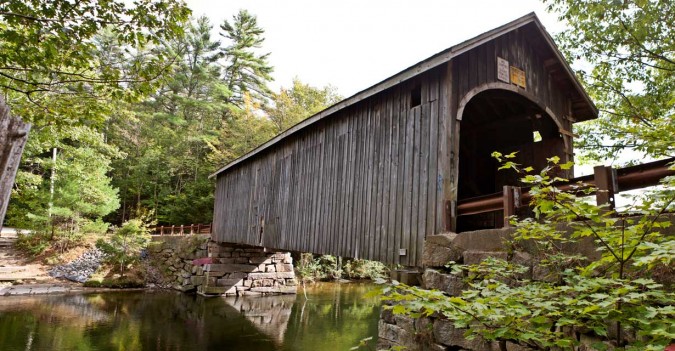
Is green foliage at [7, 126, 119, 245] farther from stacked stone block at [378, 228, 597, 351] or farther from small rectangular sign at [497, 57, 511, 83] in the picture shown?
small rectangular sign at [497, 57, 511, 83]

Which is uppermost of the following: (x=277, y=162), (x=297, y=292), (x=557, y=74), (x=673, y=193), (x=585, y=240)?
(x=557, y=74)

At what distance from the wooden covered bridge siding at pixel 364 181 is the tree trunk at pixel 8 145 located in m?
4.29

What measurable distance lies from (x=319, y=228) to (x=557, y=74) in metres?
5.04

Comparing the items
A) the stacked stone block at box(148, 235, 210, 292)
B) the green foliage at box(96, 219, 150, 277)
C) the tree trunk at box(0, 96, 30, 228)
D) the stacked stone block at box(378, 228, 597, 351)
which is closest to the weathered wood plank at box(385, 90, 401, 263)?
the stacked stone block at box(378, 228, 597, 351)

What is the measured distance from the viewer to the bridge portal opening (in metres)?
7.00

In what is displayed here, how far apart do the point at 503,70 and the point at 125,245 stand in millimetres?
14698

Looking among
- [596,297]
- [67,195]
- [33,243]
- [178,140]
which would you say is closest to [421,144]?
[596,297]

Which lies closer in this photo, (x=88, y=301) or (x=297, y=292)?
(x=88, y=301)

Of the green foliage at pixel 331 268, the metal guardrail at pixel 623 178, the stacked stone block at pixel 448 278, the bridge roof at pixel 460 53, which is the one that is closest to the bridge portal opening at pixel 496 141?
the bridge roof at pixel 460 53

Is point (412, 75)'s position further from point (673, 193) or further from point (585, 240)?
point (673, 193)

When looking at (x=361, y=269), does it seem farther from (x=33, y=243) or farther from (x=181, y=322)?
(x=33, y=243)

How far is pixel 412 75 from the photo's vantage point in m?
5.45

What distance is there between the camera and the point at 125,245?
15.2 meters

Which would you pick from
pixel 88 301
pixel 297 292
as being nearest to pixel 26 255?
pixel 88 301
